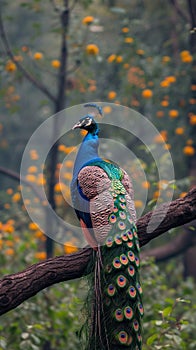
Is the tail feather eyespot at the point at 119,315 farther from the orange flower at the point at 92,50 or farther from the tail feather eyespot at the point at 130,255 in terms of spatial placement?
the orange flower at the point at 92,50

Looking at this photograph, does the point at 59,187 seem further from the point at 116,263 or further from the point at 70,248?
the point at 116,263

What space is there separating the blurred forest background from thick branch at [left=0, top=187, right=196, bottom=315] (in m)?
0.50

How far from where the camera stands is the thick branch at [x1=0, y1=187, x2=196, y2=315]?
8.55 feet

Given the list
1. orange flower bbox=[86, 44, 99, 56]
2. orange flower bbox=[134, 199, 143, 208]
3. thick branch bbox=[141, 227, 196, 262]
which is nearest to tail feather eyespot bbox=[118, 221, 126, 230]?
orange flower bbox=[86, 44, 99, 56]

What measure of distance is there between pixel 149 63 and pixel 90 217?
2.91m

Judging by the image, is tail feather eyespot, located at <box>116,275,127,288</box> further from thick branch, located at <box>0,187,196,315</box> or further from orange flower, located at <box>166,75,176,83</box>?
orange flower, located at <box>166,75,176,83</box>

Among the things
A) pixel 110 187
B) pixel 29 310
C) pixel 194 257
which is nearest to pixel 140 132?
pixel 194 257

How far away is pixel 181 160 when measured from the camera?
641 cm

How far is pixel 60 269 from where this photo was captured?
2.72 meters

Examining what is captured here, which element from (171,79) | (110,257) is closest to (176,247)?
(171,79)

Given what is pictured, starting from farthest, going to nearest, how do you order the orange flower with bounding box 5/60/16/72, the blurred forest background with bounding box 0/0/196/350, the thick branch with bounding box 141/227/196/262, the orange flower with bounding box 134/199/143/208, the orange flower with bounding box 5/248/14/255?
the thick branch with bounding box 141/227/196/262
the orange flower with bounding box 134/199/143/208
the orange flower with bounding box 5/60/16/72
the orange flower with bounding box 5/248/14/255
the blurred forest background with bounding box 0/0/196/350

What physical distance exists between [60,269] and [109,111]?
3.01 m

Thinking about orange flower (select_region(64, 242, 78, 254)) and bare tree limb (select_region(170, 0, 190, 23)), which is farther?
bare tree limb (select_region(170, 0, 190, 23))

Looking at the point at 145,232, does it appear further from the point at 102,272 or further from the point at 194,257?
the point at 194,257
